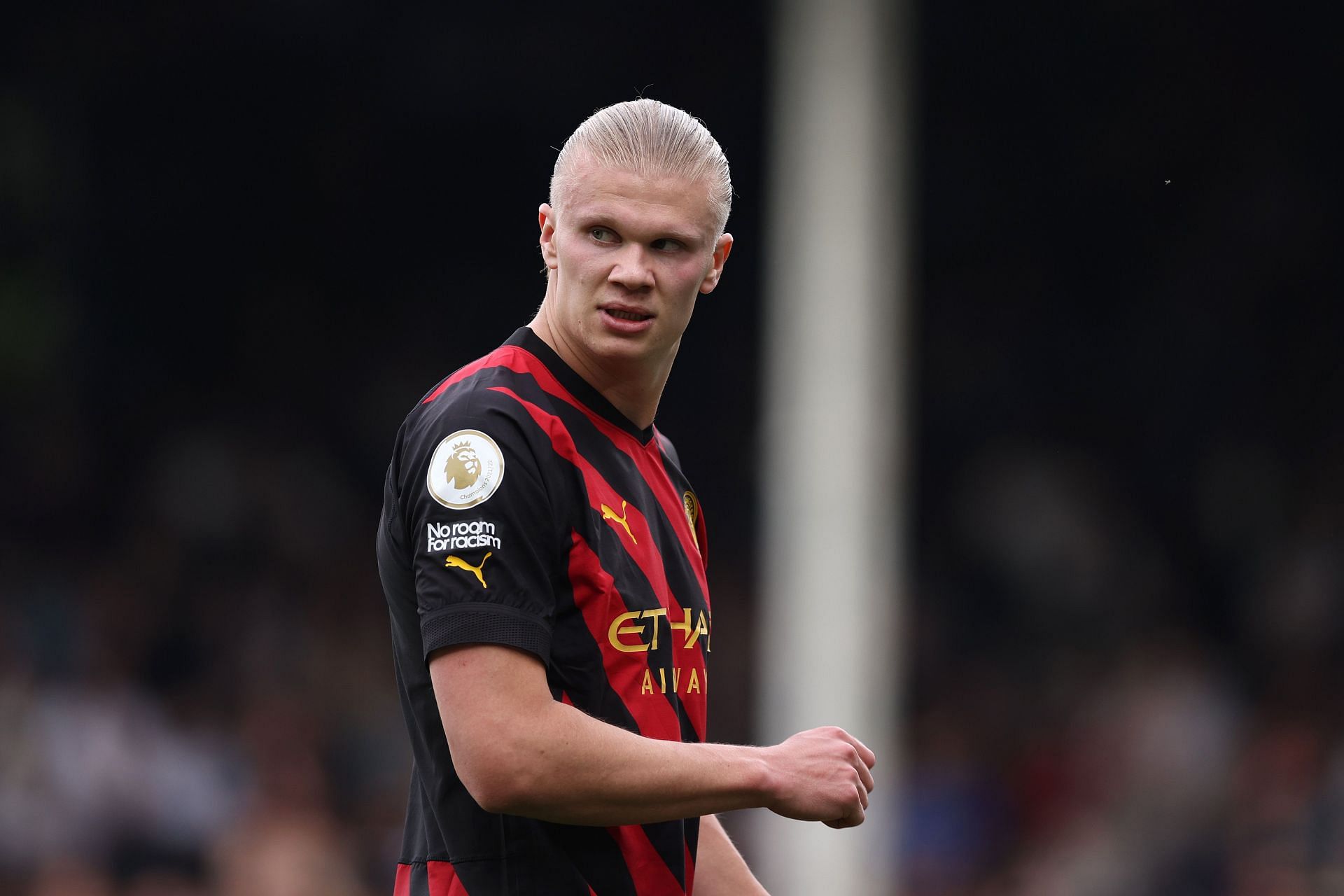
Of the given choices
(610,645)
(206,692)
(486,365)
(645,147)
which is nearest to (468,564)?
(610,645)

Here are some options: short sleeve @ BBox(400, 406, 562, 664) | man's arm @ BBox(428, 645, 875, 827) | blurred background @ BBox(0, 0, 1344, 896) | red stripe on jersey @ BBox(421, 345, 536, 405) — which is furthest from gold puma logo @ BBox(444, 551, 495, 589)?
blurred background @ BBox(0, 0, 1344, 896)

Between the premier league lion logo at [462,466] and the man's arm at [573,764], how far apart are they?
0.25 meters

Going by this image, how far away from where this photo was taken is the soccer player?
2.73 meters

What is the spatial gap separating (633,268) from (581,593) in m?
0.56

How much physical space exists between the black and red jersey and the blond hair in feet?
1.07

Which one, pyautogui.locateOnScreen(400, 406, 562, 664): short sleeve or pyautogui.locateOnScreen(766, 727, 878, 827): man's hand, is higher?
pyautogui.locateOnScreen(400, 406, 562, 664): short sleeve

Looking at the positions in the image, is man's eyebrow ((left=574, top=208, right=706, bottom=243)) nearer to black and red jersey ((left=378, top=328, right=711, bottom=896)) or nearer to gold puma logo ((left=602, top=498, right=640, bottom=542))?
black and red jersey ((left=378, top=328, right=711, bottom=896))

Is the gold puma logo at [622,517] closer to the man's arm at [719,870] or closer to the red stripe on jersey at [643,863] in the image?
the red stripe on jersey at [643,863]

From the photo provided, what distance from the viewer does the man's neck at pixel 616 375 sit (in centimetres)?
317

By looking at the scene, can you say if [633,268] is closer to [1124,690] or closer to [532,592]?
[532,592]

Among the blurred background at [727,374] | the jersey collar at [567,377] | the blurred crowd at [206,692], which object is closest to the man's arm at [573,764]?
the jersey collar at [567,377]

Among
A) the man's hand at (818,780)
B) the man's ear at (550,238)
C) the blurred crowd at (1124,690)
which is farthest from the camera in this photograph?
the blurred crowd at (1124,690)

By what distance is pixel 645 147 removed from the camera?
10.2 ft

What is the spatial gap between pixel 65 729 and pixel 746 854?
3.97m
